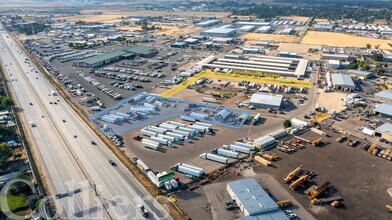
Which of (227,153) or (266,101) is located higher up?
(266,101)

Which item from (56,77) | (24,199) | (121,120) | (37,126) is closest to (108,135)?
(121,120)

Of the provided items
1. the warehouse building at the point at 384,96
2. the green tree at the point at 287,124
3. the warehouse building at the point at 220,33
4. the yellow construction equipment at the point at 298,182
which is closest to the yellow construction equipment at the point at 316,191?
the yellow construction equipment at the point at 298,182

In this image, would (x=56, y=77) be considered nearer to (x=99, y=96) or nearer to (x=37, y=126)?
(x=99, y=96)

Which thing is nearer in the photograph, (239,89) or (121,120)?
(121,120)

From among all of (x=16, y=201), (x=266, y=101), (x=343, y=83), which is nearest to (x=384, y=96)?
(x=343, y=83)

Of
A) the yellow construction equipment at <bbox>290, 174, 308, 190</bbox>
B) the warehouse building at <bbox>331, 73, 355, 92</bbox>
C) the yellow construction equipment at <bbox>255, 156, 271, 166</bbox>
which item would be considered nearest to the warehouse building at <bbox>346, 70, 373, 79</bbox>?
the warehouse building at <bbox>331, 73, 355, 92</bbox>

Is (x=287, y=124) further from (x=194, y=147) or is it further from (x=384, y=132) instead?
(x=194, y=147)
